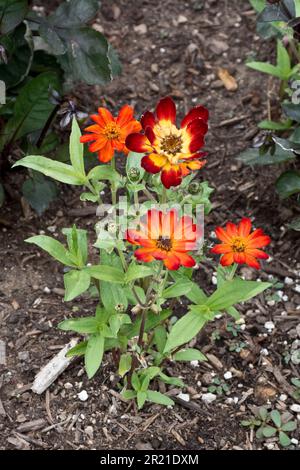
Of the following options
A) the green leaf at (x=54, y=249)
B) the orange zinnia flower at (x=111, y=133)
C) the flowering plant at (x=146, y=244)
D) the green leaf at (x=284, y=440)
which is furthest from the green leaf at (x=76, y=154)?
the green leaf at (x=284, y=440)

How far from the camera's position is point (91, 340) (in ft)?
7.38

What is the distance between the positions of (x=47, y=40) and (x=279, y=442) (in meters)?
1.61

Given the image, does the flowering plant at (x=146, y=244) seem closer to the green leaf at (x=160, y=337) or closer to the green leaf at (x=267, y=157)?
the green leaf at (x=160, y=337)

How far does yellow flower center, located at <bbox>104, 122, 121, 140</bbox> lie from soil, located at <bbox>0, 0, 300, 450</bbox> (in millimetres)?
782

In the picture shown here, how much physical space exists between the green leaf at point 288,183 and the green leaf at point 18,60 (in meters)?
1.04

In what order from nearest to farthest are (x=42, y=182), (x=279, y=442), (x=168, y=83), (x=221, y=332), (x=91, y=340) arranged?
(x=91, y=340), (x=279, y=442), (x=221, y=332), (x=42, y=182), (x=168, y=83)

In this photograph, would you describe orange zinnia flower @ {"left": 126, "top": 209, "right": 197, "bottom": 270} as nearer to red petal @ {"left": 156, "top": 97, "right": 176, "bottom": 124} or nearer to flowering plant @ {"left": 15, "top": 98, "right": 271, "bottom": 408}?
flowering plant @ {"left": 15, "top": 98, "right": 271, "bottom": 408}

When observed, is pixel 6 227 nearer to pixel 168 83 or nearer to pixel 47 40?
pixel 47 40

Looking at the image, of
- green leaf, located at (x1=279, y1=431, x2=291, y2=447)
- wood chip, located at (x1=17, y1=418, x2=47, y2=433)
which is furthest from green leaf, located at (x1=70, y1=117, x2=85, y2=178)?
green leaf, located at (x1=279, y1=431, x2=291, y2=447)

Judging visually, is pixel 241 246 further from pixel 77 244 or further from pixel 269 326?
pixel 269 326

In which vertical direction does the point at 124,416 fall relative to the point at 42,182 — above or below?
below

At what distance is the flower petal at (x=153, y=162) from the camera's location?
1912mm

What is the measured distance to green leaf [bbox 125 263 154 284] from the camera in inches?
81.3
